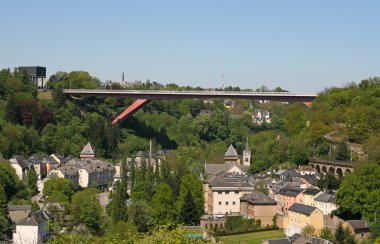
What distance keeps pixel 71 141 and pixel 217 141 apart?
59.2ft

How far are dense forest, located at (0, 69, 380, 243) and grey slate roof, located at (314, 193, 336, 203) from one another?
253 cm

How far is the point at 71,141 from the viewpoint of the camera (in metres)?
58.8

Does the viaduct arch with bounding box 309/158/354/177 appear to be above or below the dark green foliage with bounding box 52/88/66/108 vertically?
below

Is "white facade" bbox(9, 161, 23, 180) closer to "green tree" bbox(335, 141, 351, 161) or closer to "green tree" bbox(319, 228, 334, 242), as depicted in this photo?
"green tree" bbox(319, 228, 334, 242)

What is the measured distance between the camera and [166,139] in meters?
70.0

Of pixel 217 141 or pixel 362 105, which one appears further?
pixel 217 141

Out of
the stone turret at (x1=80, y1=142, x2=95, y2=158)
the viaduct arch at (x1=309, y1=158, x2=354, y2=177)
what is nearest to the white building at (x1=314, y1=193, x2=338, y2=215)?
the viaduct arch at (x1=309, y1=158, x2=354, y2=177)

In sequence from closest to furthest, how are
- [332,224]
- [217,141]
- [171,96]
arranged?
[332,224] < [171,96] < [217,141]

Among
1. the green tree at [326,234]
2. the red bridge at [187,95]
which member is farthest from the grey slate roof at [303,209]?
the red bridge at [187,95]

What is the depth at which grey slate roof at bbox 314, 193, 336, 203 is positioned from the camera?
38.5 meters

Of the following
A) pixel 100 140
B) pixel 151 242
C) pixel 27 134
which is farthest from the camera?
pixel 100 140

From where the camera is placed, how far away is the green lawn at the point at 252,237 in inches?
1367

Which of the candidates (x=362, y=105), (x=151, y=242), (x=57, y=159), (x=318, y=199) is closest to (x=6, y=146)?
(x=57, y=159)

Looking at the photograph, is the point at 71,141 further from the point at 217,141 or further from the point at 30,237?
the point at 30,237
